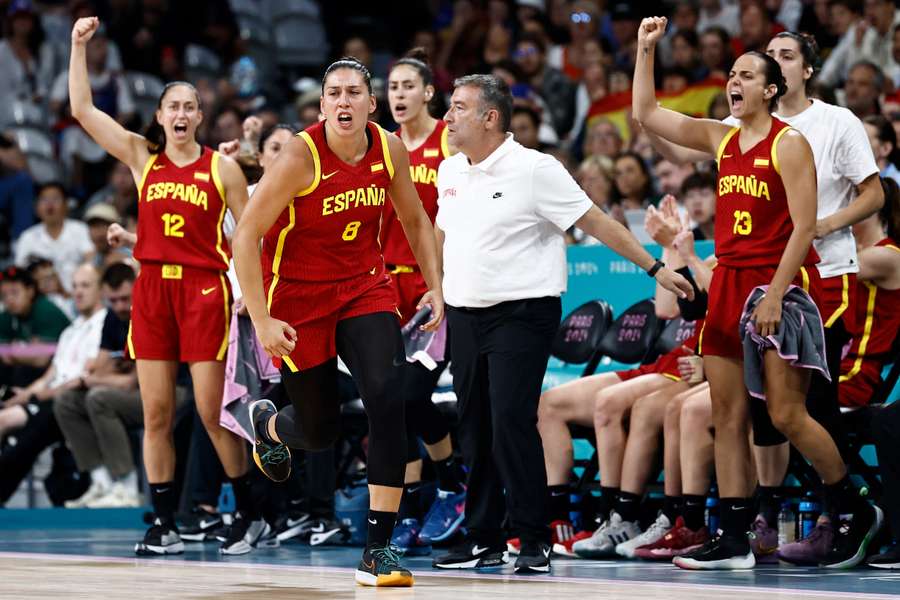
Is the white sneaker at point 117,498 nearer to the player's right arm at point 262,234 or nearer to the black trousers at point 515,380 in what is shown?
the black trousers at point 515,380

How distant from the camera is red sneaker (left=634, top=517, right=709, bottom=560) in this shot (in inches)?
265

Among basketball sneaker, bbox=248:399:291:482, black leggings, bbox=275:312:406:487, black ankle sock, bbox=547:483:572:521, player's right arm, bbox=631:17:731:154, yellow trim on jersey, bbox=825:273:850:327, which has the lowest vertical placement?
black ankle sock, bbox=547:483:572:521

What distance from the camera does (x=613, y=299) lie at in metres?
8.25

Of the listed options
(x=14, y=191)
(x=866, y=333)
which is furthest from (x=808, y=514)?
(x=14, y=191)

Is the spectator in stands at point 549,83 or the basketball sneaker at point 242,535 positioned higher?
the spectator in stands at point 549,83

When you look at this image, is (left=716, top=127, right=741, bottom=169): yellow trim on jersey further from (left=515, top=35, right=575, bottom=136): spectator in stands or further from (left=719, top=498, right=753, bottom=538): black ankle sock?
(left=515, top=35, right=575, bottom=136): spectator in stands

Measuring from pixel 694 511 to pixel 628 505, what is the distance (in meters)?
0.38

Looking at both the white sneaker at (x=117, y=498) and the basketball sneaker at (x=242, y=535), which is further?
the white sneaker at (x=117, y=498)

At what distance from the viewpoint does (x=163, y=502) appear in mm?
7445

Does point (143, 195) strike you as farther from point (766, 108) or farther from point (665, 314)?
point (766, 108)

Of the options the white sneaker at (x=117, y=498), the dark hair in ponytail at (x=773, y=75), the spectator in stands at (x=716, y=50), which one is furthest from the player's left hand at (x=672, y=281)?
the spectator in stands at (x=716, y=50)

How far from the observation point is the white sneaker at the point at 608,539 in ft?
22.8

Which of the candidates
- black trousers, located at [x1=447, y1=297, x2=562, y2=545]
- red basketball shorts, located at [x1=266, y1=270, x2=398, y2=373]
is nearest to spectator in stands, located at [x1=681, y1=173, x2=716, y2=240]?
black trousers, located at [x1=447, y1=297, x2=562, y2=545]

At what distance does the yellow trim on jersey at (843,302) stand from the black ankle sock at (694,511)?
0.97 metres
